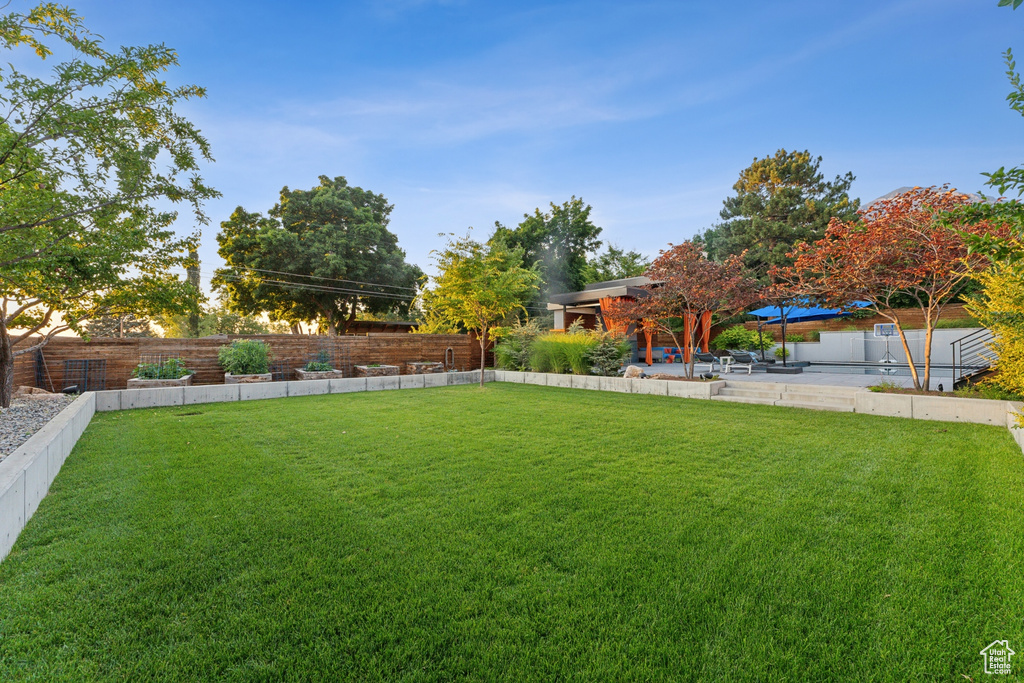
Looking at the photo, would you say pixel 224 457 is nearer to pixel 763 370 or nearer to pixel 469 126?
pixel 469 126

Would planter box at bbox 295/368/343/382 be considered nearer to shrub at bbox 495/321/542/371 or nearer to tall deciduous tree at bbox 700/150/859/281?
shrub at bbox 495/321/542/371

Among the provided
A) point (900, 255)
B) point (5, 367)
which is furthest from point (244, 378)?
point (900, 255)

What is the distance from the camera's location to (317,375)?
11.6 meters

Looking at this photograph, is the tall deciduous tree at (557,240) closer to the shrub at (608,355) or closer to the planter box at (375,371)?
the planter box at (375,371)

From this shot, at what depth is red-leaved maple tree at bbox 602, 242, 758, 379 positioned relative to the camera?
9.70 meters

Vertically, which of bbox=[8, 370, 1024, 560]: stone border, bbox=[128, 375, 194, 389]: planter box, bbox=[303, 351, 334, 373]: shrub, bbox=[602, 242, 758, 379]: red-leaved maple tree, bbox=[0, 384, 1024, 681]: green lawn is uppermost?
bbox=[602, 242, 758, 379]: red-leaved maple tree

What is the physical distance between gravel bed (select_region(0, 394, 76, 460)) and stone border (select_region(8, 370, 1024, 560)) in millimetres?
172

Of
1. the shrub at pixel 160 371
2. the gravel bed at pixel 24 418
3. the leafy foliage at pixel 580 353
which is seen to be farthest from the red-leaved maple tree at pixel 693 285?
the shrub at pixel 160 371

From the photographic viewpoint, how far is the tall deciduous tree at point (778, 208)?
2139 centimetres

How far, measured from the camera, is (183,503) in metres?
3.26

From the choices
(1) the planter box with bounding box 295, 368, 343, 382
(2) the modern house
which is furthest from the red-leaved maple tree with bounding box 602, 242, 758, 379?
(1) the planter box with bounding box 295, 368, 343, 382

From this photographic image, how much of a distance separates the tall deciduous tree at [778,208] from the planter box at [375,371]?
1741 centimetres

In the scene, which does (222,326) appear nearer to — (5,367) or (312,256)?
(312,256)

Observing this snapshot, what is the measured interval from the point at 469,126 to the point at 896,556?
39.9ft
